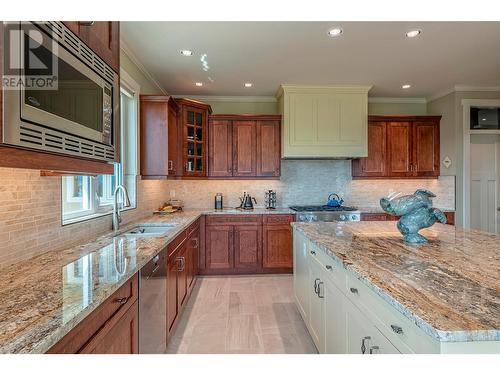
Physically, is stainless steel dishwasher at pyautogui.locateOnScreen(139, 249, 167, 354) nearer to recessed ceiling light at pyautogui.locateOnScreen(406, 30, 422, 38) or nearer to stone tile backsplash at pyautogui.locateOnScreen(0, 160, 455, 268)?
stone tile backsplash at pyautogui.locateOnScreen(0, 160, 455, 268)

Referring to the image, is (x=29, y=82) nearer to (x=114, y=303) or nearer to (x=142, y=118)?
(x=114, y=303)

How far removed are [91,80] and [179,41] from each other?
1.81m

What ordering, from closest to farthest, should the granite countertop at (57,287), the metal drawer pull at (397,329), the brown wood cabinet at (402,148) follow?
the granite countertop at (57,287)
the metal drawer pull at (397,329)
the brown wood cabinet at (402,148)

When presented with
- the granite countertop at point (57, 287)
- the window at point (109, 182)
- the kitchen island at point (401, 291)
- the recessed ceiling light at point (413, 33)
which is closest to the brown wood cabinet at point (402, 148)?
the recessed ceiling light at point (413, 33)

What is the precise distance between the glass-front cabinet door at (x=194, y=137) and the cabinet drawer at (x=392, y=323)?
3.11 meters

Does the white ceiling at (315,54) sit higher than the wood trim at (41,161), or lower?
higher

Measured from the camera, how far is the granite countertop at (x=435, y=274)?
2.89ft

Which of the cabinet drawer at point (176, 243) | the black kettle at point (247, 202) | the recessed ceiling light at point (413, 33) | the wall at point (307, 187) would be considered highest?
the recessed ceiling light at point (413, 33)

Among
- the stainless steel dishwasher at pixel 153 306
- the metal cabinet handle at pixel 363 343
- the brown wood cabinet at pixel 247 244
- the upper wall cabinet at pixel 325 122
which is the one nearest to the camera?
the metal cabinet handle at pixel 363 343

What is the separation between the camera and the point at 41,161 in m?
1.08

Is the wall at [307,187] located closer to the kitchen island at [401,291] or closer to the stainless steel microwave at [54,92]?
the kitchen island at [401,291]

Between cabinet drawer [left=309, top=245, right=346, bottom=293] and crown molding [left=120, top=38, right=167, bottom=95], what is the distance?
8.52ft

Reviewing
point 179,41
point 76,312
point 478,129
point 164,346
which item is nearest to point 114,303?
point 76,312

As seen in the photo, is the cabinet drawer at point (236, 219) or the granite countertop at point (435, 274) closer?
the granite countertop at point (435, 274)
